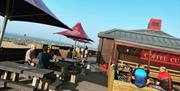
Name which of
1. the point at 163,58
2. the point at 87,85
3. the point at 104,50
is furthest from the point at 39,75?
the point at 104,50

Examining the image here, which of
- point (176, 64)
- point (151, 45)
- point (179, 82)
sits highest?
point (151, 45)

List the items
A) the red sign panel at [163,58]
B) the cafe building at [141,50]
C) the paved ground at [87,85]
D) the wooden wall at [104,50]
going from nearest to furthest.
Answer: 1. the paved ground at [87,85]
2. the cafe building at [141,50]
3. the red sign panel at [163,58]
4. the wooden wall at [104,50]

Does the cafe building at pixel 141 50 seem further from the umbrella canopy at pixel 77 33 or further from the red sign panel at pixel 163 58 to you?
the umbrella canopy at pixel 77 33

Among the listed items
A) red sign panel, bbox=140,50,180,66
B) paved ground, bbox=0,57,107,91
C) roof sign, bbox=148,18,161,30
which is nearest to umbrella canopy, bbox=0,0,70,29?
paved ground, bbox=0,57,107,91

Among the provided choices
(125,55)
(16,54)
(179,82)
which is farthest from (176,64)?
(16,54)

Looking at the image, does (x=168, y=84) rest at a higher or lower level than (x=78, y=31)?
lower

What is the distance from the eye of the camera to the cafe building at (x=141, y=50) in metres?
17.5

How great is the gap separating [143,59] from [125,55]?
61.4 inches

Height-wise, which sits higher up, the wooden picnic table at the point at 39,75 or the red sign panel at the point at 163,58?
the red sign panel at the point at 163,58

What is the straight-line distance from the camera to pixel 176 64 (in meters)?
18.3

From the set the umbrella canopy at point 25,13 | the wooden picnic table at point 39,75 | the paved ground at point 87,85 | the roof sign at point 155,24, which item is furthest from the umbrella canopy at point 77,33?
the roof sign at point 155,24

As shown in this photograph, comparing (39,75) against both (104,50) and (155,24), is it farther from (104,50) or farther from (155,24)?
(155,24)

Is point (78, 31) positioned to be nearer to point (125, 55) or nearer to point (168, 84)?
point (125, 55)

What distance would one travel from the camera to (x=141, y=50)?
63.7 ft
